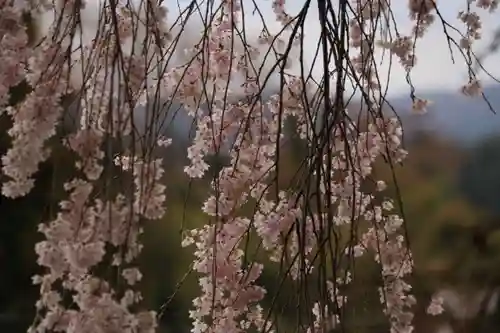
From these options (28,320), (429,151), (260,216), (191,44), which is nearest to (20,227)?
(28,320)

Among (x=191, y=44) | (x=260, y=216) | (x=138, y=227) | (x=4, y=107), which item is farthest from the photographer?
(x=191, y=44)

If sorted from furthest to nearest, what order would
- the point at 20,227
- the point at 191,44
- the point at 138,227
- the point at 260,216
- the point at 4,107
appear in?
the point at 20,227, the point at 191,44, the point at 260,216, the point at 4,107, the point at 138,227

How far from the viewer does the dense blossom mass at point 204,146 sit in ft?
1.91

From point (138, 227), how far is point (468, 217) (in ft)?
3.28

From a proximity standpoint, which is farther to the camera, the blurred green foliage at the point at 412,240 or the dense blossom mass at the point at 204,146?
the blurred green foliage at the point at 412,240

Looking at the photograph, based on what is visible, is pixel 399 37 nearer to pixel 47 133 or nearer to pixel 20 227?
pixel 47 133

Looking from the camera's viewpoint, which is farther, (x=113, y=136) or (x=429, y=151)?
(x=429, y=151)

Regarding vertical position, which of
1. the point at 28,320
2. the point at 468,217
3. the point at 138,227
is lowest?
the point at 138,227

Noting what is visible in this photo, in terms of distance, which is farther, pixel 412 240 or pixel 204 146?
pixel 412 240

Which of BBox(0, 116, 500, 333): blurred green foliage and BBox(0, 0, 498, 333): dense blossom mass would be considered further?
BBox(0, 116, 500, 333): blurred green foliage

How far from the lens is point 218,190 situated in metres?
0.88

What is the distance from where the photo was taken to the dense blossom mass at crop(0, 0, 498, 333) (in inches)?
22.9

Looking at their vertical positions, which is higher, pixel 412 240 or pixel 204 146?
pixel 412 240

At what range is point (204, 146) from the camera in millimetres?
895
